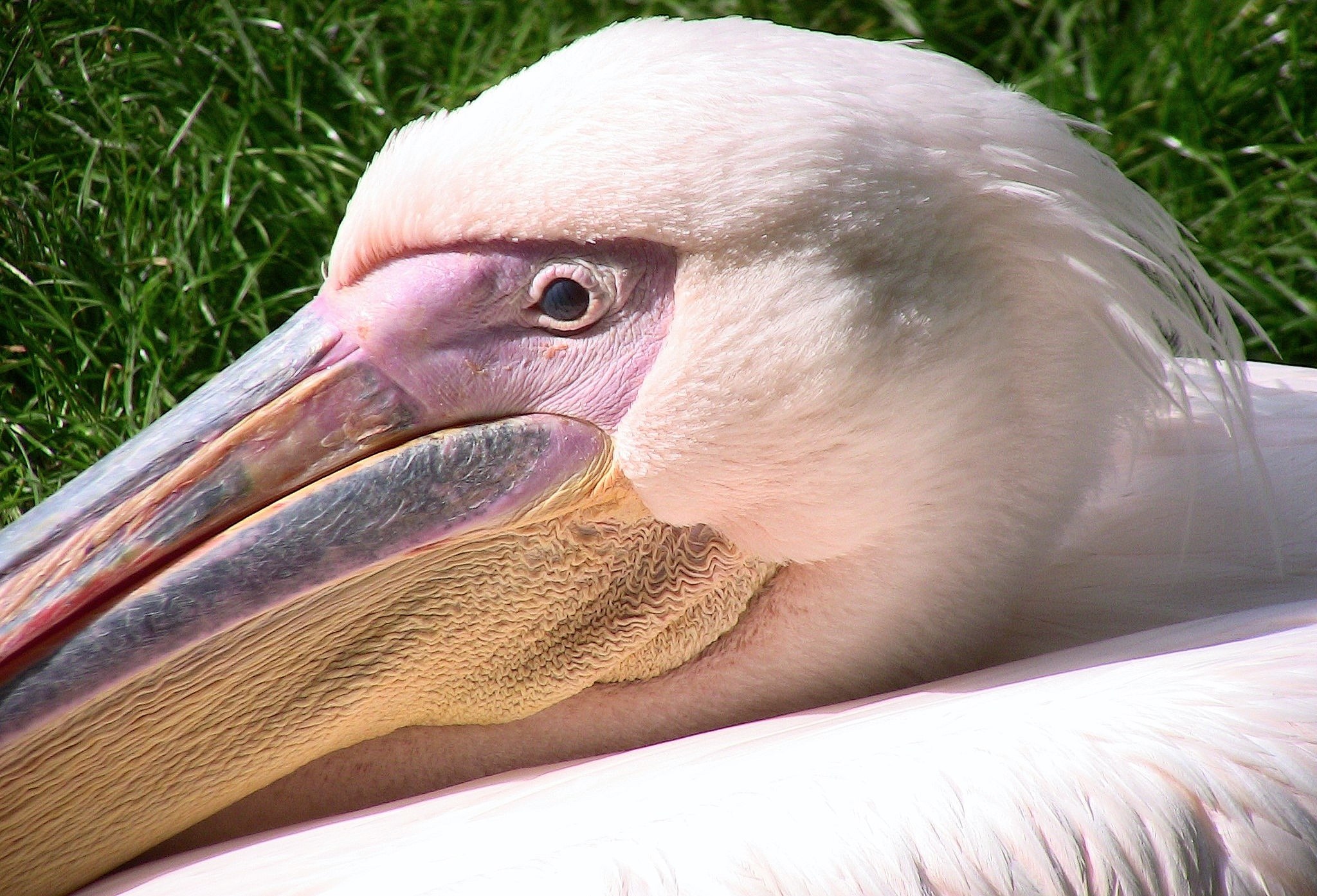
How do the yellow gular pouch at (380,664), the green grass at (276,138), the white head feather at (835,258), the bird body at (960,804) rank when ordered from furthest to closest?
the green grass at (276,138), the yellow gular pouch at (380,664), the white head feather at (835,258), the bird body at (960,804)

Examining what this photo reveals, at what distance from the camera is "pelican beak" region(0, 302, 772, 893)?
1431 millimetres

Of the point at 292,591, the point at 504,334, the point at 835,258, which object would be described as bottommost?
the point at 292,591

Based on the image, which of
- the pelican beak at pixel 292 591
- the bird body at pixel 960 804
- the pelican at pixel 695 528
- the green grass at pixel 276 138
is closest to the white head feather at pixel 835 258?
the pelican at pixel 695 528

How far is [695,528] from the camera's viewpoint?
1.54m

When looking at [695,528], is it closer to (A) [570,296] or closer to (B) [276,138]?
(A) [570,296]

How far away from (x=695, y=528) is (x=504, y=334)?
0.31 m

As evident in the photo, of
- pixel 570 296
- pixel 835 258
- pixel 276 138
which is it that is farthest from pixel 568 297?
pixel 276 138

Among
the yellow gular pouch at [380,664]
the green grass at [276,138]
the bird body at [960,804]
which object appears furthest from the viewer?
the green grass at [276,138]

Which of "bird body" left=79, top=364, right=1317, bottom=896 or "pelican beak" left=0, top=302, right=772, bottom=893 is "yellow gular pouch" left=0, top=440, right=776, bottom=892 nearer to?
"pelican beak" left=0, top=302, right=772, bottom=893

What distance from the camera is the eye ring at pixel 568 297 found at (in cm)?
145

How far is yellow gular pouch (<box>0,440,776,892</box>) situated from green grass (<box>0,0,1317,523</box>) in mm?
903

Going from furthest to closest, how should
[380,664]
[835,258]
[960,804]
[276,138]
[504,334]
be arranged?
[276,138], [380,664], [504,334], [835,258], [960,804]

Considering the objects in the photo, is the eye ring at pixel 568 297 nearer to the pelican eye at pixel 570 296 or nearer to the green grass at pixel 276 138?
the pelican eye at pixel 570 296

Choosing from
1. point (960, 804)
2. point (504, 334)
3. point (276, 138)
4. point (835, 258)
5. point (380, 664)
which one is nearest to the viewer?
point (960, 804)
